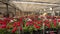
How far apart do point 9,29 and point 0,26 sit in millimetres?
218

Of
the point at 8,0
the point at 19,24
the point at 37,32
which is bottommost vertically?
the point at 37,32

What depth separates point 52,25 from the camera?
151 inches

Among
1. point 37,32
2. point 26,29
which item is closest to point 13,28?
point 26,29

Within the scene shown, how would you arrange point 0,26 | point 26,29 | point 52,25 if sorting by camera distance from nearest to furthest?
1. point 0,26
2. point 26,29
3. point 52,25

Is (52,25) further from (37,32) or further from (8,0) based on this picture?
(8,0)

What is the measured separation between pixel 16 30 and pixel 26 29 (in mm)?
280

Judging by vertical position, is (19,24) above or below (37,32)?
above

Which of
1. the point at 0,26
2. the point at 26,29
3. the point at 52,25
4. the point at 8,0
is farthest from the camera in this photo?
the point at 8,0

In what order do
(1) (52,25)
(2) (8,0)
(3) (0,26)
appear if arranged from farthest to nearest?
1. (2) (8,0)
2. (1) (52,25)
3. (3) (0,26)

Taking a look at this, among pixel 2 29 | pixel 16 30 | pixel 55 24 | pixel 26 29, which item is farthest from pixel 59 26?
pixel 2 29

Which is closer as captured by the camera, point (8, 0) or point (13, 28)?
point (13, 28)

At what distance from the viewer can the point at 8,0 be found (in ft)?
14.6

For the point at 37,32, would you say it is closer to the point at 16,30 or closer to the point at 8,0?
the point at 16,30

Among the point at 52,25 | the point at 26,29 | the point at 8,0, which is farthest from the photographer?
the point at 8,0
